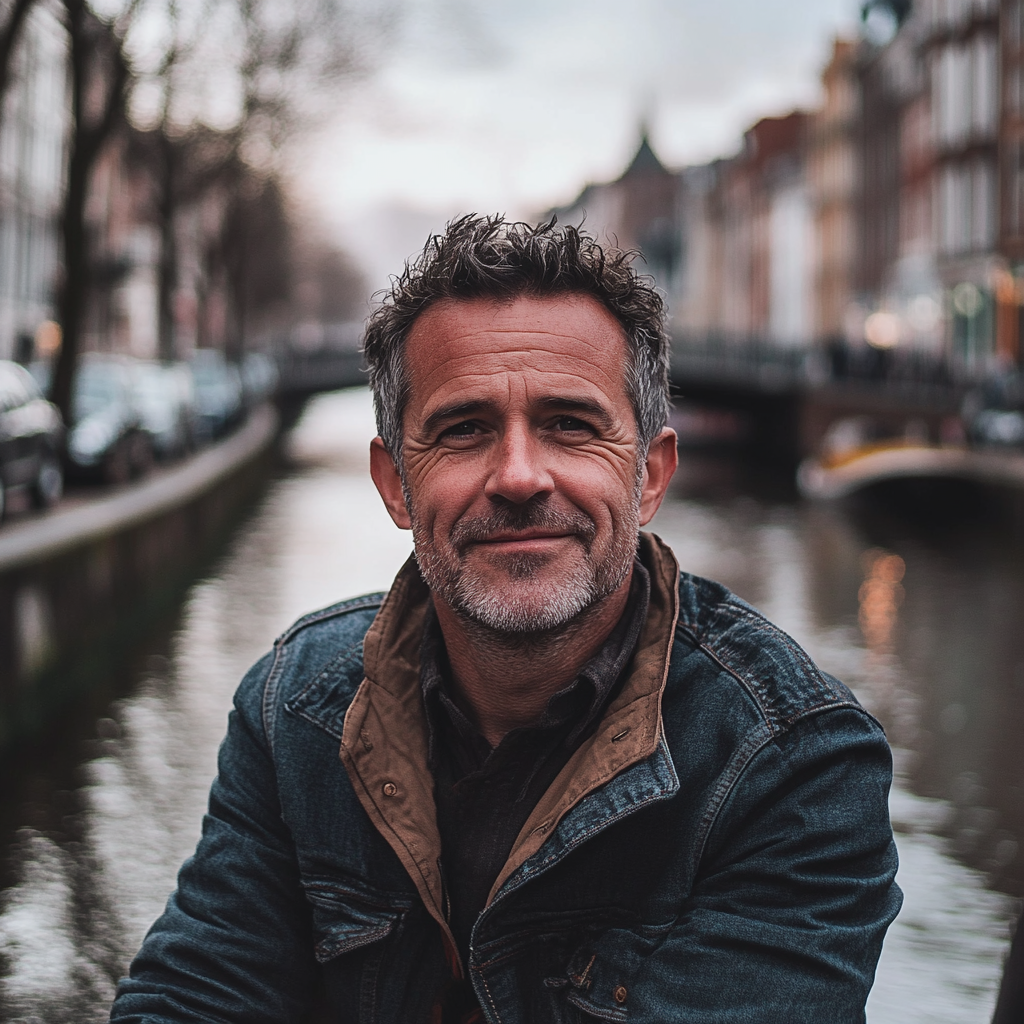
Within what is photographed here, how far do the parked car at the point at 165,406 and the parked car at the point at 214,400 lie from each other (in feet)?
10.2

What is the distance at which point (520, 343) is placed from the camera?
217 centimetres

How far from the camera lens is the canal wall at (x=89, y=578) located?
29.3 ft

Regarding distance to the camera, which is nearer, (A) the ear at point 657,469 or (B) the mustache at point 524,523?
(B) the mustache at point 524,523

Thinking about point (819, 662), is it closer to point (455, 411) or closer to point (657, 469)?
point (657, 469)

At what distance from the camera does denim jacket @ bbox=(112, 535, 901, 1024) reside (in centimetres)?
196

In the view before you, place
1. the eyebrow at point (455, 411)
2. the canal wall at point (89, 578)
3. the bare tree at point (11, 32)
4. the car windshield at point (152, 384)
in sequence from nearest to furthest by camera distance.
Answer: the eyebrow at point (455, 411) → the canal wall at point (89, 578) → the bare tree at point (11, 32) → the car windshield at point (152, 384)

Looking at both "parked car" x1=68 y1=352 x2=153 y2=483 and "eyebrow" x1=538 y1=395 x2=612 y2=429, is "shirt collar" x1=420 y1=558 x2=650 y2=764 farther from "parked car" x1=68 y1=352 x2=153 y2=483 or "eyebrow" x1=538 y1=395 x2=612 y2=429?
"parked car" x1=68 y1=352 x2=153 y2=483

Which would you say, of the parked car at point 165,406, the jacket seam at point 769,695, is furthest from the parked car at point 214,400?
the jacket seam at point 769,695

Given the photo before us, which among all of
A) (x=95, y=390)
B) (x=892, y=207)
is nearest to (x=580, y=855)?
(x=95, y=390)

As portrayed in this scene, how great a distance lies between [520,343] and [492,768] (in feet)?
1.86

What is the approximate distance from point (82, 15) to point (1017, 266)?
29.0 metres

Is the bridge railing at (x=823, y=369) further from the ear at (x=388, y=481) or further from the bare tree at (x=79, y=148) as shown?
the ear at (x=388, y=481)

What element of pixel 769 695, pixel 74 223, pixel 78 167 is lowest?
pixel 769 695

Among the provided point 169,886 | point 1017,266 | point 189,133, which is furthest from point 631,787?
point 1017,266
